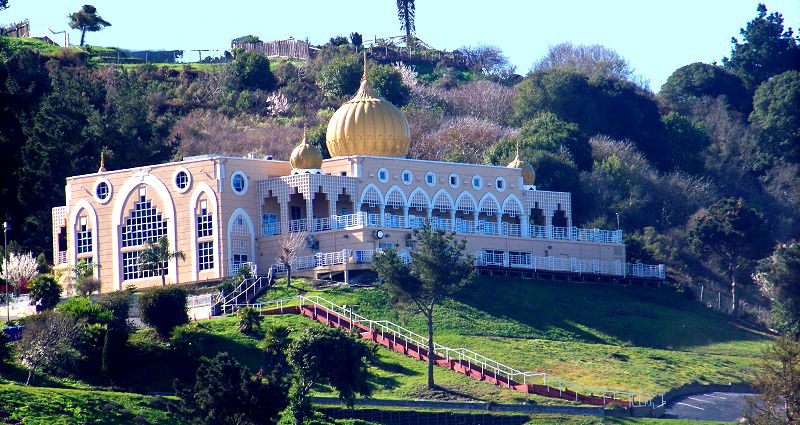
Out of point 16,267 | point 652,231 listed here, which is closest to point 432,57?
point 652,231

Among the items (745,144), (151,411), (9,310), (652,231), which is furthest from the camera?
(745,144)

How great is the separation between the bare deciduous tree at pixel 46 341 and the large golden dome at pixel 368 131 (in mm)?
27658

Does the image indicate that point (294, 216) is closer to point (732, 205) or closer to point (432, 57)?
point (732, 205)

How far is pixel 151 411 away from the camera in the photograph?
65.2 metres

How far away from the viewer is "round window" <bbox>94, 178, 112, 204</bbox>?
92312 millimetres

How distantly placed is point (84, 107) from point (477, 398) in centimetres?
4168

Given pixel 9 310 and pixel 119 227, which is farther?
pixel 119 227

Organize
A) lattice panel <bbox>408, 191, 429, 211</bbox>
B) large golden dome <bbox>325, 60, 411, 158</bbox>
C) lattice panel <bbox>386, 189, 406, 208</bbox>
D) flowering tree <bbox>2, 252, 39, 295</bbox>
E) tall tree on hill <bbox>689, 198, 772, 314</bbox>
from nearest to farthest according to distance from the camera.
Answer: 1. flowering tree <bbox>2, 252, 39, 295</bbox>
2. lattice panel <bbox>386, 189, 406, 208</bbox>
3. lattice panel <bbox>408, 191, 429, 211</bbox>
4. large golden dome <bbox>325, 60, 411, 158</bbox>
5. tall tree on hill <bbox>689, 198, 772, 314</bbox>

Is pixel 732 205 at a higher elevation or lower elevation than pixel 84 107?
lower

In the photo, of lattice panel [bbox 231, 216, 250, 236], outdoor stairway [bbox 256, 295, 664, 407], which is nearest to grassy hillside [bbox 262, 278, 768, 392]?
outdoor stairway [bbox 256, 295, 664, 407]

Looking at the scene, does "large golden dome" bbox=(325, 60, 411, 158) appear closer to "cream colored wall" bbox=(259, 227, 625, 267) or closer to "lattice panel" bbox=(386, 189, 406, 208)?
"lattice panel" bbox=(386, 189, 406, 208)

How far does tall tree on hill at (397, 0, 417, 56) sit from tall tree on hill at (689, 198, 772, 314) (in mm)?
57171

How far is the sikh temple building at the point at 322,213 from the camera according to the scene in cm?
8906

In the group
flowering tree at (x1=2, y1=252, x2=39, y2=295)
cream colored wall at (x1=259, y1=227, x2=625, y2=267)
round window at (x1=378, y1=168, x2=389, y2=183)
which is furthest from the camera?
round window at (x1=378, y1=168, x2=389, y2=183)
